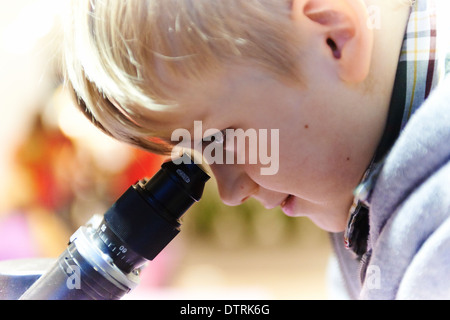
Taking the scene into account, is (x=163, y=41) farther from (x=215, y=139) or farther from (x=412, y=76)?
(x=412, y=76)

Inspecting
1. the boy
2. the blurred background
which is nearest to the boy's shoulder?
the boy

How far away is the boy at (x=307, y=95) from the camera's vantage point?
0.36 m

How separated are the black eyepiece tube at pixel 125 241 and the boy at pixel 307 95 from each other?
0.16 ft

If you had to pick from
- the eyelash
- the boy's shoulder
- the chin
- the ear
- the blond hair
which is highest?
the blond hair

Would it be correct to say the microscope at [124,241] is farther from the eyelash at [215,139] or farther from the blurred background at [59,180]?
the blurred background at [59,180]

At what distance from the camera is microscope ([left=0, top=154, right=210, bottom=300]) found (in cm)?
38

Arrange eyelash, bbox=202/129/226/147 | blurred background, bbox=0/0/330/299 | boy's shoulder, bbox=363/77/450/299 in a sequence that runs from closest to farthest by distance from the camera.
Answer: boy's shoulder, bbox=363/77/450/299, eyelash, bbox=202/129/226/147, blurred background, bbox=0/0/330/299

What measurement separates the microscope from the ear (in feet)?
0.46

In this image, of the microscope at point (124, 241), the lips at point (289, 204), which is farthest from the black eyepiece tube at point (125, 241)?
the lips at point (289, 204)

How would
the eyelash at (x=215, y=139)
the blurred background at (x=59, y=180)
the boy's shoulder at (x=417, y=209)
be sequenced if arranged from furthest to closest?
the blurred background at (x=59, y=180), the eyelash at (x=215, y=139), the boy's shoulder at (x=417, y=209)

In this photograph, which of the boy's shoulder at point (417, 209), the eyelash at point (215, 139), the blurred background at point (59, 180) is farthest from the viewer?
the blurred background at point (59, 180)

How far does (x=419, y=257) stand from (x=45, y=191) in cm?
68

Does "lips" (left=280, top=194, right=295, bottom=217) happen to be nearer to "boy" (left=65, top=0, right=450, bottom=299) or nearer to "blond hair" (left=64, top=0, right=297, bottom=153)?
"boy" (left=65, top=0, right=450, bottom=299)

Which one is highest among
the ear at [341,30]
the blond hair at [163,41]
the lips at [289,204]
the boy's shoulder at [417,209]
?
the blond hair at [163,41]
